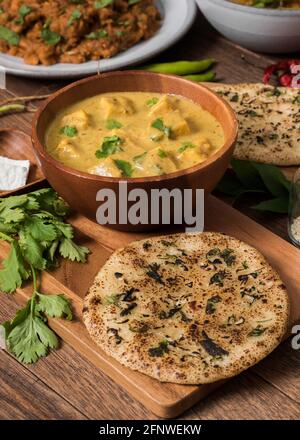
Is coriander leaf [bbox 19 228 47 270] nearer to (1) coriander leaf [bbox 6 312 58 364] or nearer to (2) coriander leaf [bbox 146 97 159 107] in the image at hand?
(1) coriander leaf [bbox 6 312 58 364]

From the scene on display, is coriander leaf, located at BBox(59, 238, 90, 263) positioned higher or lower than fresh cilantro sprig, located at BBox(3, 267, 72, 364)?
higher

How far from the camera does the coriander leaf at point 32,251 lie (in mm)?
3422

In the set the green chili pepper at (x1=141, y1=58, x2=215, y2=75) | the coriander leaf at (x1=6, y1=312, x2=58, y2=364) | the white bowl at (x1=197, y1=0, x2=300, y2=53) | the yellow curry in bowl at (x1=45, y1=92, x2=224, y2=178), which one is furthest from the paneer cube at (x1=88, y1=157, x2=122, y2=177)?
the white bowl at (x1=197, y1=0, x2=300, y2=53)

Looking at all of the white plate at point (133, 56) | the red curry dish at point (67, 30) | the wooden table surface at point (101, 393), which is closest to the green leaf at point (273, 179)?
the wooden table surface at point (101, 393)

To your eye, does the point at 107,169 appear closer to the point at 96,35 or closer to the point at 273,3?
the point at 96,35

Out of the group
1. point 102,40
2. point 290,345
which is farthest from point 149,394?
point 102,40

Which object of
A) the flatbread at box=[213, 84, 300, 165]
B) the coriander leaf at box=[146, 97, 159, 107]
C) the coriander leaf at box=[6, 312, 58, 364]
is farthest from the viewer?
the flatbread at box=[213, 84, 300, 165]

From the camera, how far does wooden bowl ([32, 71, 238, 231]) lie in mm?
3389

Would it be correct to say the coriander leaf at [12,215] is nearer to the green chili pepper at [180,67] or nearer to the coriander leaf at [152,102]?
the coriander leaf at [152,102]

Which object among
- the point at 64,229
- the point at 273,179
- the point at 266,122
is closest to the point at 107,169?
the point at 64,229

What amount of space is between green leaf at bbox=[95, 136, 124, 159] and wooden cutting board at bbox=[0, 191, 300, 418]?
359 millimetres

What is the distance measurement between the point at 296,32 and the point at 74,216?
2.04 m

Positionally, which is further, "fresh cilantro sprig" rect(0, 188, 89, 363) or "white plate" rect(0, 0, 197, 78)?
"white plate" rect(0, 0, 197, 78)

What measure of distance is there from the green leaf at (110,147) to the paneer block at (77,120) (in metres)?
0.19
